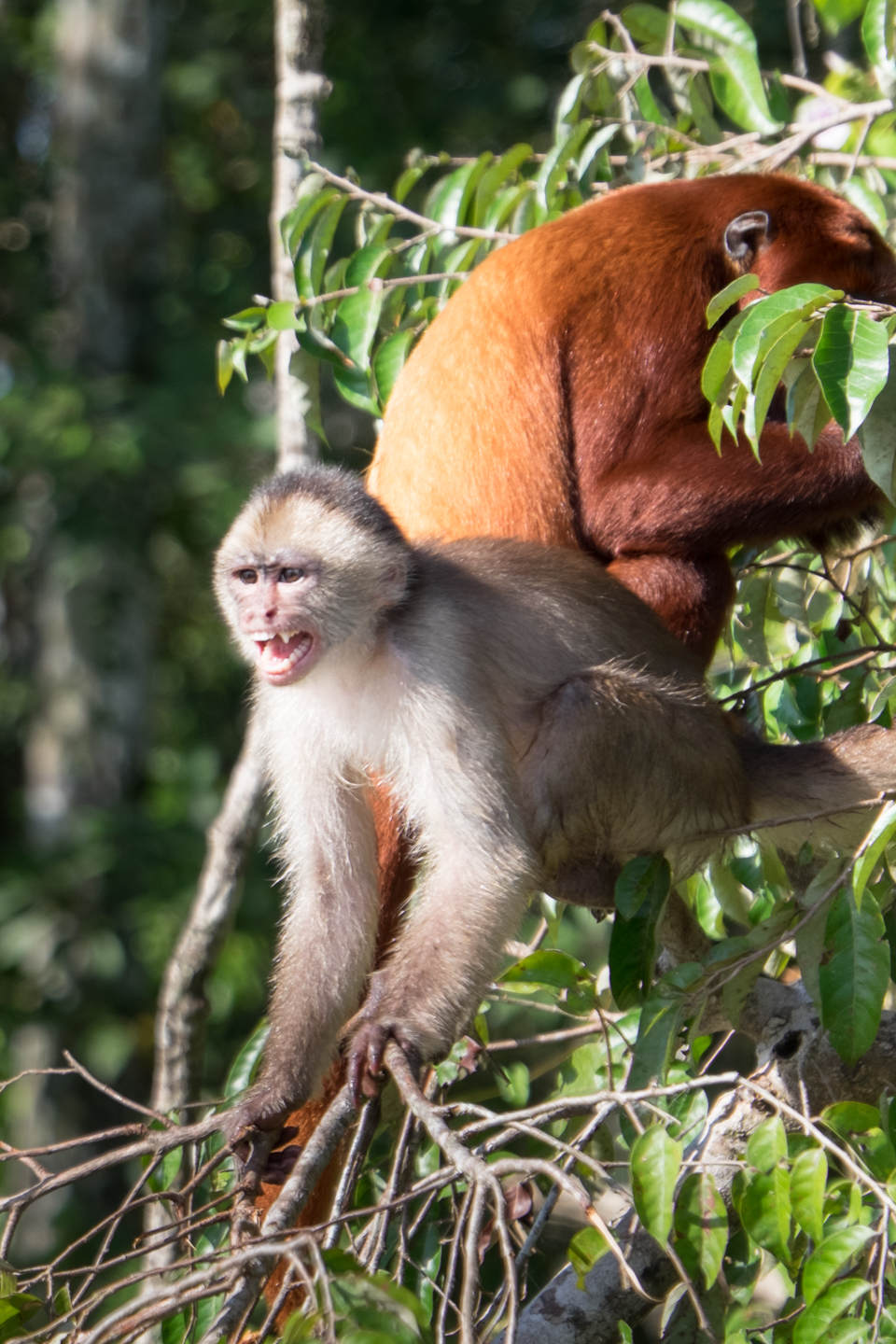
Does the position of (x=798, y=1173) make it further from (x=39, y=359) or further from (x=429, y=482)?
(x=39, y=359)

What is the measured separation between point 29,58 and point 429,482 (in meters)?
10.2

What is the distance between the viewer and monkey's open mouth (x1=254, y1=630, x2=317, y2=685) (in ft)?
9.25

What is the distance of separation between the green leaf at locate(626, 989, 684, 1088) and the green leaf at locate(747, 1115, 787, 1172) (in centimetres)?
21

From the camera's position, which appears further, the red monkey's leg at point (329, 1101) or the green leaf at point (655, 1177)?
the red monkey's leg at point (329, 1101)

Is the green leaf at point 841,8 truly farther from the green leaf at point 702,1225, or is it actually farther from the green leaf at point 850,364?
the green leaf at point 702,1225

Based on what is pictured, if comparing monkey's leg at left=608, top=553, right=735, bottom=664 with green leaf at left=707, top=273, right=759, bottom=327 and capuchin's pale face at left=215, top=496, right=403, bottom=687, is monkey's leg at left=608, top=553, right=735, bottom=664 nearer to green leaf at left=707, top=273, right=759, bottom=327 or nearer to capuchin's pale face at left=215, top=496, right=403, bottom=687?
capuchin's pale face at left=215, top=496, right=403, bottom=687

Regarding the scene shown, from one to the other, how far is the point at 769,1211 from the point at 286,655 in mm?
1431

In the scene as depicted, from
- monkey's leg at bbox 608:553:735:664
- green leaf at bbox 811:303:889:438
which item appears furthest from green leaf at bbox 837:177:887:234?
green leaf at bbox 811:303:889:438

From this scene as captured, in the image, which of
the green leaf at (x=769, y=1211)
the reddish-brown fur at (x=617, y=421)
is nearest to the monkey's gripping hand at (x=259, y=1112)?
the reddish-brown fur at (x=617, y=421)

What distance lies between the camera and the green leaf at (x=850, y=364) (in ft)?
6.68

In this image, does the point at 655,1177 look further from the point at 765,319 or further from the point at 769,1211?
the point at 765,319

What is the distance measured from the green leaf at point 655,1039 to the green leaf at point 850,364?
3.20 feet

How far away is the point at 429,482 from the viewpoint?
358cm

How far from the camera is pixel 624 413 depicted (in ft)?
11.6
